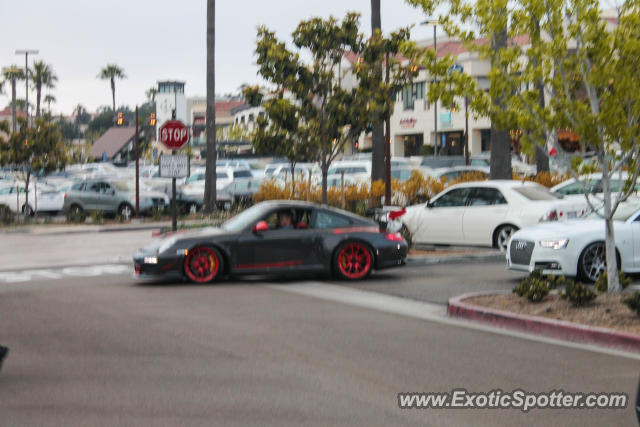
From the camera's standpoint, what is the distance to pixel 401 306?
1267 cm

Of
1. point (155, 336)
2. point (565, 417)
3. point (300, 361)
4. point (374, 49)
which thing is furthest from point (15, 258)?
point (565, 417)

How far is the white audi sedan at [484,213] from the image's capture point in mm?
18594

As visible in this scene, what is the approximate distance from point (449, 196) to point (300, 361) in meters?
11.8

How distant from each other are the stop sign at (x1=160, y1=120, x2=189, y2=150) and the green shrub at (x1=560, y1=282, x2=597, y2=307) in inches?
498

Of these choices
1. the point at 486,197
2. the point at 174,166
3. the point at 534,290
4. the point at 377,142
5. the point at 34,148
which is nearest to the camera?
the point at 534,290

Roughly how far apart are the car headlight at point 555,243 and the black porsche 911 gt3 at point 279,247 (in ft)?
8.74

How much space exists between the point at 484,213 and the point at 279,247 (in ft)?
18.1

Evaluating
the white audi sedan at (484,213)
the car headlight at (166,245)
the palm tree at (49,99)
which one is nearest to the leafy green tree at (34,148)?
the white audi sedan at (484,213)

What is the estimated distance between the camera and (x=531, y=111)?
11898 mm

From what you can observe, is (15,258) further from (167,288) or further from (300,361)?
(300,361)

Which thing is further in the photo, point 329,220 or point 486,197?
point 486,197

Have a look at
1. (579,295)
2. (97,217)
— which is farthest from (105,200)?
(579,295)

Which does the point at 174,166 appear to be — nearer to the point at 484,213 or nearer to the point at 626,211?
the point at 484,213

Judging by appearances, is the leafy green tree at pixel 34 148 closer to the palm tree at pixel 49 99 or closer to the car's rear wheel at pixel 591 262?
the car's rear wheel at pixel 591 262
